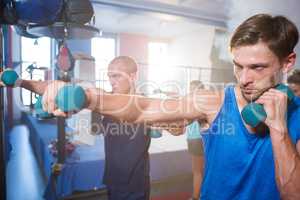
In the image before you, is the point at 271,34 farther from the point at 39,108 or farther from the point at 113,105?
the point at 39,108

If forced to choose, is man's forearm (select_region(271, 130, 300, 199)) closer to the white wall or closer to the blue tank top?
the blue tank top

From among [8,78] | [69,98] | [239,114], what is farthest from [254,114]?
[8,78]

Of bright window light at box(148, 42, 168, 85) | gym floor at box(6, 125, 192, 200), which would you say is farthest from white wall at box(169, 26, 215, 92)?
gym floor at box(6, 125, 192, 200)

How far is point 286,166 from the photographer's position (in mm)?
936

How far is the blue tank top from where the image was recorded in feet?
3.51

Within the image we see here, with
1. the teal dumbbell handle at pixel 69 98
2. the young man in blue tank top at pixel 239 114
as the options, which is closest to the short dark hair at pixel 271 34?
the young man in blue tank top at pixel 239 114

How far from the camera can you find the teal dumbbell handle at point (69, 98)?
788 mm

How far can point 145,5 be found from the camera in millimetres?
4980

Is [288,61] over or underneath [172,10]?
underneath

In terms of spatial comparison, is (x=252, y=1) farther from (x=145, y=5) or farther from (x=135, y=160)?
(x=135, y=160)

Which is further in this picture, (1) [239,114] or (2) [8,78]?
(1) [239,114]

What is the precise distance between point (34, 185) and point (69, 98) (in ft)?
11.5

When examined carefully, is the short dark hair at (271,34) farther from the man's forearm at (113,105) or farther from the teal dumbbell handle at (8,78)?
the teal dumbbell handle at (8,78)

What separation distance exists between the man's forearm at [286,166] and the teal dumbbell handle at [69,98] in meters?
0.72
